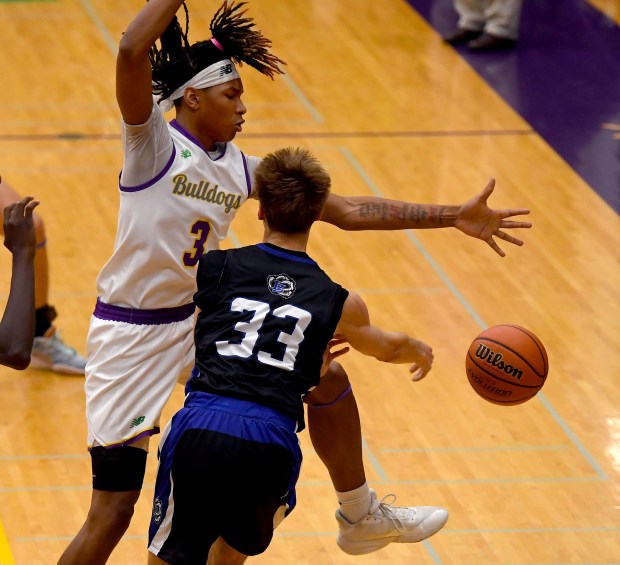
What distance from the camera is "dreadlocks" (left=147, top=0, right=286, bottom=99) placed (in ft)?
19.6

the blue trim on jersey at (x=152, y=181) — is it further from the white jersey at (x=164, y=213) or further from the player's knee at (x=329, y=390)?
the player's knee at (x=329, y=390)

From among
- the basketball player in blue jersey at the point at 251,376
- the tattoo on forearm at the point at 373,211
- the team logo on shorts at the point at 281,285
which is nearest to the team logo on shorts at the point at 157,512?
the basketball player in blue jersey at the point at 251,376

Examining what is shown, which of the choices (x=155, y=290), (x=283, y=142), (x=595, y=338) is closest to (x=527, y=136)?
(x=283, y=142)

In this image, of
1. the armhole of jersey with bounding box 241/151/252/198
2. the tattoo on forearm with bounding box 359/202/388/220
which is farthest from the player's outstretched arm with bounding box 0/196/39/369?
the tattoo on forearm with bounding box 359/202/388/220

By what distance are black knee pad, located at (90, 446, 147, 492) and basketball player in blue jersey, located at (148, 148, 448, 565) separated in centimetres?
50

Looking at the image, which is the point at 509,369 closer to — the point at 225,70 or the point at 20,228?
the point at 225,70

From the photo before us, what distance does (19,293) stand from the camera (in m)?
4.89

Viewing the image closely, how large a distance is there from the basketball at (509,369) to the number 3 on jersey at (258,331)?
1584 mm

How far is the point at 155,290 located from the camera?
5812 millimetres

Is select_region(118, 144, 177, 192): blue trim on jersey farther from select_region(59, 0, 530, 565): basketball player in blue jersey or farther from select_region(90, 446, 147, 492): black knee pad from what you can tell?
select_region(90, 446, 147, 492): black knee pad

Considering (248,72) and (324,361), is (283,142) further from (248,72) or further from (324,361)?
(324,361)

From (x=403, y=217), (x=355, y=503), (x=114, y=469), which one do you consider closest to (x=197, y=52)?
(x=403, y=217)

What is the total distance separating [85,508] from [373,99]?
639 cm

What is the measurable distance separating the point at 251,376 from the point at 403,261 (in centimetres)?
483
